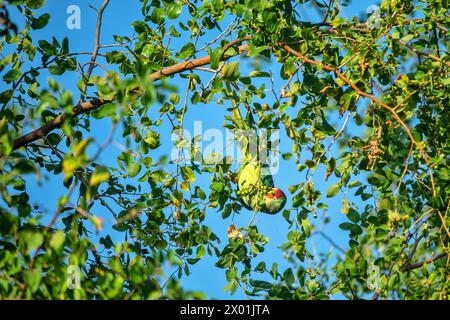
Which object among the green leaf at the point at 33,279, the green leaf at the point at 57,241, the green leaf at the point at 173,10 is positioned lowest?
the green leaf at the point at 33,279

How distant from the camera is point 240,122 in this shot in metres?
2.38

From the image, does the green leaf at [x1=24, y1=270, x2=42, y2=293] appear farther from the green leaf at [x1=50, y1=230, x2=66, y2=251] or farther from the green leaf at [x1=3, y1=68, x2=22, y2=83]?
the green leaf at [x1=3, y1=68, x2=22, y2=83]

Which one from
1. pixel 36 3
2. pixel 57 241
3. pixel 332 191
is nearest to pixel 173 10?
pixel 36 3

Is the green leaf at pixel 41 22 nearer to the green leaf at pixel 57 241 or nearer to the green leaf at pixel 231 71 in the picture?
the green leaf at pixel 231 71

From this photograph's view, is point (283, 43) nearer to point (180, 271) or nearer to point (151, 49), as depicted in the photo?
point (151, 49)

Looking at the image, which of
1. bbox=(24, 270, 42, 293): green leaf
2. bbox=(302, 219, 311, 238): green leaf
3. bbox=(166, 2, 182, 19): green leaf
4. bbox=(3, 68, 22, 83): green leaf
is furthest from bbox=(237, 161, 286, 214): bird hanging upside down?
bbox=(24, 270, 42, 293): green leaf

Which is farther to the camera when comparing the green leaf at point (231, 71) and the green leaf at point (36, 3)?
the green leaf at point (36, 3)

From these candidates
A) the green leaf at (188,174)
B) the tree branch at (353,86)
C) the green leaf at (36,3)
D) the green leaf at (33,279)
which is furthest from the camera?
the green leaf at (188,174)

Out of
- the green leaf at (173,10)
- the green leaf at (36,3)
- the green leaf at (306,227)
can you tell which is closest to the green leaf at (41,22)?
the green leaf at (36,3)

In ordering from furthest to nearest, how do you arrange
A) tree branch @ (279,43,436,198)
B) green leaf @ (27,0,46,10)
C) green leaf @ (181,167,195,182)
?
1. green leaf @ (181,167,195,182)
2. green leaf @ (27,0,46,10)
3. tree branch @ (279,43,436,198)

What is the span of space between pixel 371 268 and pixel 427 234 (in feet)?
1.52

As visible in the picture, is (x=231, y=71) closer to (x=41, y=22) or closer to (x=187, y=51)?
(x=187, y=51)
